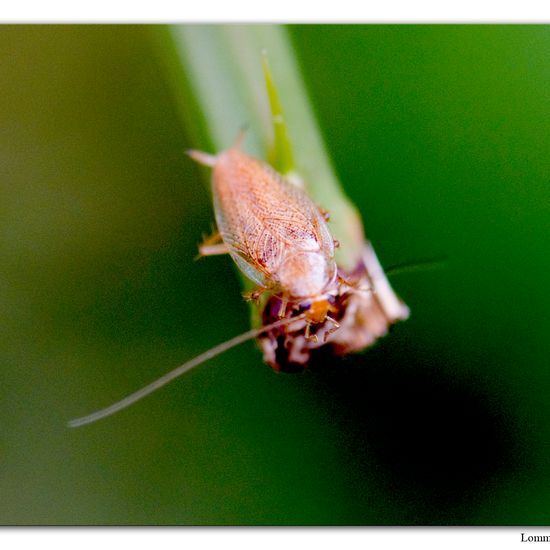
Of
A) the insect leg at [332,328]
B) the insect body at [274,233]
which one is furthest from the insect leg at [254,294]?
the insect leg at [332,328]

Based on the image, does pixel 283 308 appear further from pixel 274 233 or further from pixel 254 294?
pixel 274 233

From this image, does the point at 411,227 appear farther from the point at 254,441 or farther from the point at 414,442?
the point at 254,441

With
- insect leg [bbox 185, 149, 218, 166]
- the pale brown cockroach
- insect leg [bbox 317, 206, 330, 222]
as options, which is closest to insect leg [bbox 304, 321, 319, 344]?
the pale brown cockroach

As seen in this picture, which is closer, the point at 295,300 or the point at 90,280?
the point at 295,300

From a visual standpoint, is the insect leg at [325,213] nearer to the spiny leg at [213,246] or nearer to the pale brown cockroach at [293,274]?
the pale brown cockroach at [293,274]

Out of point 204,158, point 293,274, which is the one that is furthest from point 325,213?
point 204,158
